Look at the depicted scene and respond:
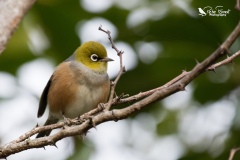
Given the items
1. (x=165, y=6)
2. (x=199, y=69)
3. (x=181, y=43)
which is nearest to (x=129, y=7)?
(x=165, y=6)

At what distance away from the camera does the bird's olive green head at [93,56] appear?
271 inches

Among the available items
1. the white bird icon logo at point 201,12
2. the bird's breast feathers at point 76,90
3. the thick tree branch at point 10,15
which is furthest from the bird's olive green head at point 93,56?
the thick tree branch at point 10,15

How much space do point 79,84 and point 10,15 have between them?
1.57 m

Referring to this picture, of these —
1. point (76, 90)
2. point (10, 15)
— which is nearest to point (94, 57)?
point (76, 90)

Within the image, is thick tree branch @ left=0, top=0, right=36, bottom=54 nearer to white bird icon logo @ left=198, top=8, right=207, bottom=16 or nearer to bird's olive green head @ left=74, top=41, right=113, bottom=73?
bird's olive green head @ left=74, top=41, right=113, bottom=73

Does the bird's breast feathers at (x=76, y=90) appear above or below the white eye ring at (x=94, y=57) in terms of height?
below

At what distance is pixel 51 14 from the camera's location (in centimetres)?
759

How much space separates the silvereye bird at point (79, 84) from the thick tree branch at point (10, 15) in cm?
140

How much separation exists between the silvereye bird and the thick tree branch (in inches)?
55.1

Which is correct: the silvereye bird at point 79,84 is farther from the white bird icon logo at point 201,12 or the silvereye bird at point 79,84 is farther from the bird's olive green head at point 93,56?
the white bird icon logo at point 201,12

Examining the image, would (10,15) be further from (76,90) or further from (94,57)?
(94,57)

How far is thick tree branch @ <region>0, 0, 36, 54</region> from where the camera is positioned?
530cm

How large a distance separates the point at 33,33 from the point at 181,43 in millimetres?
2624

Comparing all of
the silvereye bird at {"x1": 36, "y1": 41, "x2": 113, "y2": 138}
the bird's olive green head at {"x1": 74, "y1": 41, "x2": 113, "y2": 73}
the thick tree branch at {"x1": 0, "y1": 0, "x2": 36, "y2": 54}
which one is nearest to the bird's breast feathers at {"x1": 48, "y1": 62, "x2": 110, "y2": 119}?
the silvereye bird at {"x1": 36, "y1": 41, "x2": 113, "y2": 138}
